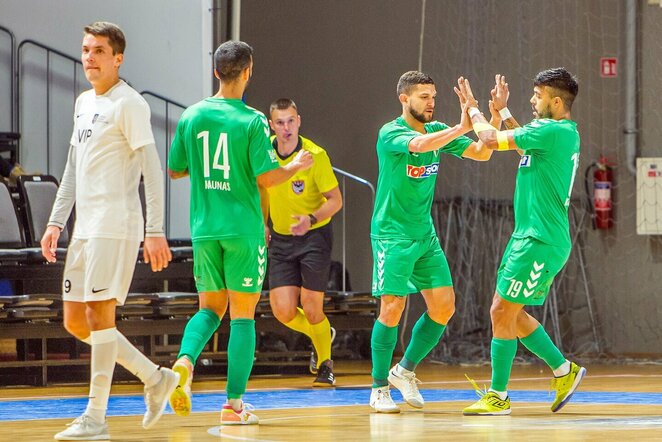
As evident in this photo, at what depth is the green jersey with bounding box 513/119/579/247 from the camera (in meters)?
6.02

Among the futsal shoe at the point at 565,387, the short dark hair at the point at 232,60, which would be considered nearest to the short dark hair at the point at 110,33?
the short dark hair at the point at 232,60

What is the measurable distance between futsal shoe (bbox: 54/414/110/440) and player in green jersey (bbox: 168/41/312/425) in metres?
0.62

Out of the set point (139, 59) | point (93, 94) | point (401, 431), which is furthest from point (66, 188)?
point (139, 59)

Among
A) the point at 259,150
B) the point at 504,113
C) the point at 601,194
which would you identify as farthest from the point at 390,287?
the point at 601,194

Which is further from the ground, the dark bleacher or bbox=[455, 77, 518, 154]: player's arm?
bbox=[455, 77, 518, 154]: player's arm

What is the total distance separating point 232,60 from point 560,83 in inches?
68.6

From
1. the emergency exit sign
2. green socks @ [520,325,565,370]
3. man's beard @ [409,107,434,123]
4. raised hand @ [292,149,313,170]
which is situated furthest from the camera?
the emergency exit sign

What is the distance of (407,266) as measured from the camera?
6.38m

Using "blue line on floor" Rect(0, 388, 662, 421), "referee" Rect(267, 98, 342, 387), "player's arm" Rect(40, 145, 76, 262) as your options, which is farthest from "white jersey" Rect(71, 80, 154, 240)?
"referee" Rect(267, 98, 342, 387)

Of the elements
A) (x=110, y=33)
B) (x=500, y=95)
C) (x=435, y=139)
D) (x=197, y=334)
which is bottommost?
(x=197, y=334)

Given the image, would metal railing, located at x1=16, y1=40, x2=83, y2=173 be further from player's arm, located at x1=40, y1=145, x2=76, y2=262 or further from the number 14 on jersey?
player's arm, located at x1=40, y1=145, x2=76, y2=262

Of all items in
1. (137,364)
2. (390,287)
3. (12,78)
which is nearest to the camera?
(137,364)

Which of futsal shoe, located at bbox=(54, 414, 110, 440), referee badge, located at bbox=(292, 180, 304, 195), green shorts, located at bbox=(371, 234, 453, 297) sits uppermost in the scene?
referee badge, located at bbox=(292, 180, 304, 195)

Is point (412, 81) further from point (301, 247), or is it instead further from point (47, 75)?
point (47, 75)
